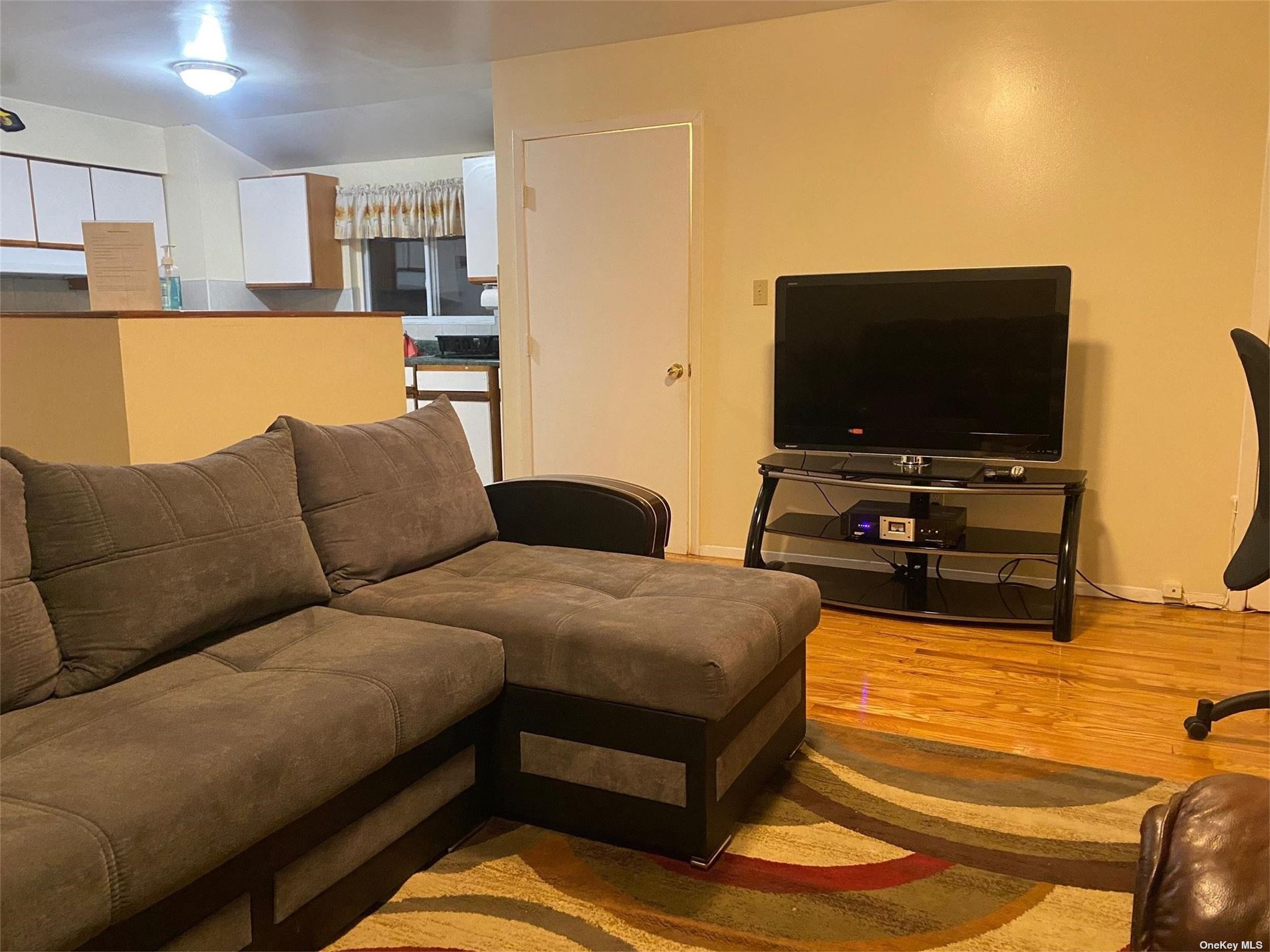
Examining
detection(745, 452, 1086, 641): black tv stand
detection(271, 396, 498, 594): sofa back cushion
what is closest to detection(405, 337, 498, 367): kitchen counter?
detection(745, 452, 1086, 641): black tv stand

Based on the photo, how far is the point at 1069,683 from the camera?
9.98 feet

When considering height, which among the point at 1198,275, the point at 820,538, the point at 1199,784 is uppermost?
the point at 1198,275

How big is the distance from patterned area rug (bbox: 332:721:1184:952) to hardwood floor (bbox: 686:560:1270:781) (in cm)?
25

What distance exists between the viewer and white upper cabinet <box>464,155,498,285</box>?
5.91m

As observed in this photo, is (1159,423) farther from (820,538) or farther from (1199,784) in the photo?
(1199,784)

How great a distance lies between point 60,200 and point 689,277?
163 inches

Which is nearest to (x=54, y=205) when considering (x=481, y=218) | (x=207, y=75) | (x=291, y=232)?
(x=291, y=232)

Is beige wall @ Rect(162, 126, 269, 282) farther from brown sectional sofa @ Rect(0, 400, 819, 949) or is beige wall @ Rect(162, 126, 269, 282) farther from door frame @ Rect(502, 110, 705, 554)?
brown sectional sofa @ Rect(0, 400, 819, 949)

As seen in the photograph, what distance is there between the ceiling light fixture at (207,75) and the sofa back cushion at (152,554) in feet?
11.2

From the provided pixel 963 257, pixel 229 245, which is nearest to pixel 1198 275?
pixel 963 257

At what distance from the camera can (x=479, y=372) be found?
5664mm

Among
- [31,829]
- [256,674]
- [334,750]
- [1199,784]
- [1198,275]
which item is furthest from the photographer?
[1198,275]

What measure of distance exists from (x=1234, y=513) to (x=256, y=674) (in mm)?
3573

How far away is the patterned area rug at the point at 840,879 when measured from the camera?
1.77 metres
